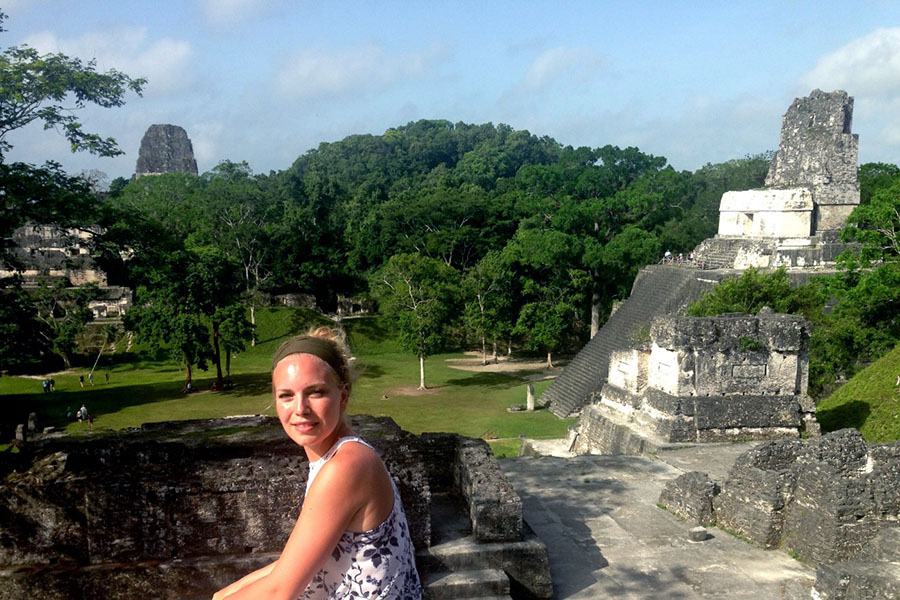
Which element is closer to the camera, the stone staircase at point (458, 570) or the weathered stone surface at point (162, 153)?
the stone staircase at point (458, 570)

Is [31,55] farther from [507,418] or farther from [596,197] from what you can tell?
[596,197]

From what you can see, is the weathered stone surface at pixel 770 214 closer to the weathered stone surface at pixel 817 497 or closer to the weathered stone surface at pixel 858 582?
the weathered stone surface at pixel 817 497

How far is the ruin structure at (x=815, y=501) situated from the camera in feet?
18.1

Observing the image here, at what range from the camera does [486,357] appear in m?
31.2

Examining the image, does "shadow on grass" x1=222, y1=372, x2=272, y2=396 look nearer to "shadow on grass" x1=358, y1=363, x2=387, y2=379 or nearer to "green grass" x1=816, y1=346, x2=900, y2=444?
"shadow on grass" x1=358, y1=363, x2=387, y2=379

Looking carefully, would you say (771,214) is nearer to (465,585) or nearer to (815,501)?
(815,501)

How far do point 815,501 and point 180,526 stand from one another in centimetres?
493

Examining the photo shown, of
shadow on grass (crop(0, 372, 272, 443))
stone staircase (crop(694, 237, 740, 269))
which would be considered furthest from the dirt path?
shadow on grass (crop(0, 372, 272, 443))

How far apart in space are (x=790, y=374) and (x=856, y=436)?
4252 mm

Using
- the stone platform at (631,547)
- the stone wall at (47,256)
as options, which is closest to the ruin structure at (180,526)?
the stone platform at (631,547)

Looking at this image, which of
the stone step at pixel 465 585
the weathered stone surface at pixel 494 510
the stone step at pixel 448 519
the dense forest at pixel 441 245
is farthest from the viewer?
the dense forest at pixel 441 245

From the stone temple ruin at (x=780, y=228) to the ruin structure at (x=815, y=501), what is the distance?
1452 cm

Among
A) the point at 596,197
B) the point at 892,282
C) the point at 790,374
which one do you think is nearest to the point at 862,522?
the point at 790,374

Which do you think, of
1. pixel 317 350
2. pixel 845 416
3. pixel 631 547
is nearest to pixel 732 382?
pixel 845 416
